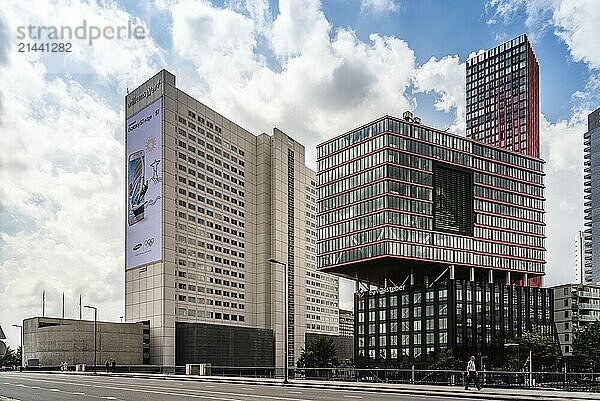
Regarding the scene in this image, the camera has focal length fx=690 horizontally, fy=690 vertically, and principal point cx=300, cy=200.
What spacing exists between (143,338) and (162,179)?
105ft

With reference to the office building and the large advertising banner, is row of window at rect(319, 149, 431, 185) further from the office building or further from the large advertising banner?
the large advertising banner

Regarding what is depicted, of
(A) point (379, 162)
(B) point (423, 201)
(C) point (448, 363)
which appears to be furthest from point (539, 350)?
(A) point (379, 162)

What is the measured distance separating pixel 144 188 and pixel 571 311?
96560 millimetres

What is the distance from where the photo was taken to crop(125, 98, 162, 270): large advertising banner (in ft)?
460

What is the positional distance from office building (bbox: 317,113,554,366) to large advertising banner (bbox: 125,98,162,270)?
33613 mm

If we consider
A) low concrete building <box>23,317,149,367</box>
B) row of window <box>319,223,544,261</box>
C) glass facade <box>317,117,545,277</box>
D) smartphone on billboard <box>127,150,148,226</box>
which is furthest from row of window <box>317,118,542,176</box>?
low concrete building <box>23,317,149,367</box>

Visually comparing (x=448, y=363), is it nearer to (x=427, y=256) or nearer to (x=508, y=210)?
(x=427, y=256)

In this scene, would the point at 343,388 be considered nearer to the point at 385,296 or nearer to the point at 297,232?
the point at 385,296

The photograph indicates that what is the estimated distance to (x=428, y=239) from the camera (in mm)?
130500

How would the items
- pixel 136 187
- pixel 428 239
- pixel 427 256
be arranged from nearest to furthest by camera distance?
pixel 427 256 → pixel 428 239 → pixel 136 187

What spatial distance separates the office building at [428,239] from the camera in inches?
5098

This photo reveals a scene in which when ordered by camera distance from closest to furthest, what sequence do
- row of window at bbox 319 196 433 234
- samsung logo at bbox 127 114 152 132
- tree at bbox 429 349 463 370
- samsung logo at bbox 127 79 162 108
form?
tree at bbox 429 349 463 370 → row of window at bbox 319 196 433 234 → samsung logo at bbox 127 79 162 108 → samsung logo at bbox 127 114 152 132

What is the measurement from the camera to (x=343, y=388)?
4478 cm

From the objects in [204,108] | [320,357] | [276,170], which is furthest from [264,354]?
[204,108]
